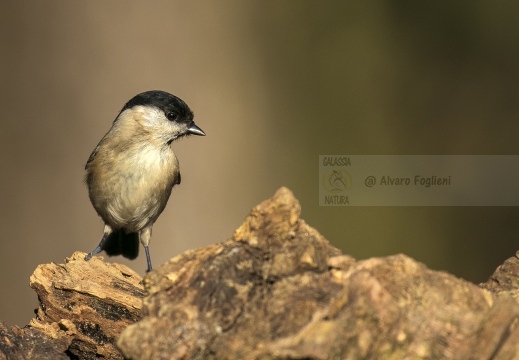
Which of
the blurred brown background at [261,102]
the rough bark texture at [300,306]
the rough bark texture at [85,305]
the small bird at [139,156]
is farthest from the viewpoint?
the blurred brown background at [261,102]

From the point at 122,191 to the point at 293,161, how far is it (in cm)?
209

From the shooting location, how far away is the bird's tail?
420cm


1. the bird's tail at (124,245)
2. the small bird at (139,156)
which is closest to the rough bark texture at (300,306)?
the small bird at (139,156)

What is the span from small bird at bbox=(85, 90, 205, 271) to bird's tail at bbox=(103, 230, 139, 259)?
0.48 m

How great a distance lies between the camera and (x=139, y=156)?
140 inches

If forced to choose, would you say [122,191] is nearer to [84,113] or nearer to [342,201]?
[84,113]

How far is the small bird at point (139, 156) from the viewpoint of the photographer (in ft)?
11.7

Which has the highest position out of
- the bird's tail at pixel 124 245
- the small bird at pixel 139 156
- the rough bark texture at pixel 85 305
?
the small bird at pixel 139 156

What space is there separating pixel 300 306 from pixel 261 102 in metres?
3.73

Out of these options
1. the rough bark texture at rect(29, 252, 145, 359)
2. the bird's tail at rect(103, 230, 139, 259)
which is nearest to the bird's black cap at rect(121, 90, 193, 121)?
the bird's tail at rect(103, 230, 139, 259)

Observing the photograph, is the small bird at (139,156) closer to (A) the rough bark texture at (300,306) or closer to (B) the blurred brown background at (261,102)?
(B) the blurred brown background at (261,102)

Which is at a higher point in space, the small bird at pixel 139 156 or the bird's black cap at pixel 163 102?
the bird's black cap at pixel 163 102

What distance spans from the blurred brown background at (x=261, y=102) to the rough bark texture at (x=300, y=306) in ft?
8.28

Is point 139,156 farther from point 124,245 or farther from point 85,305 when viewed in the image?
point 85,305
